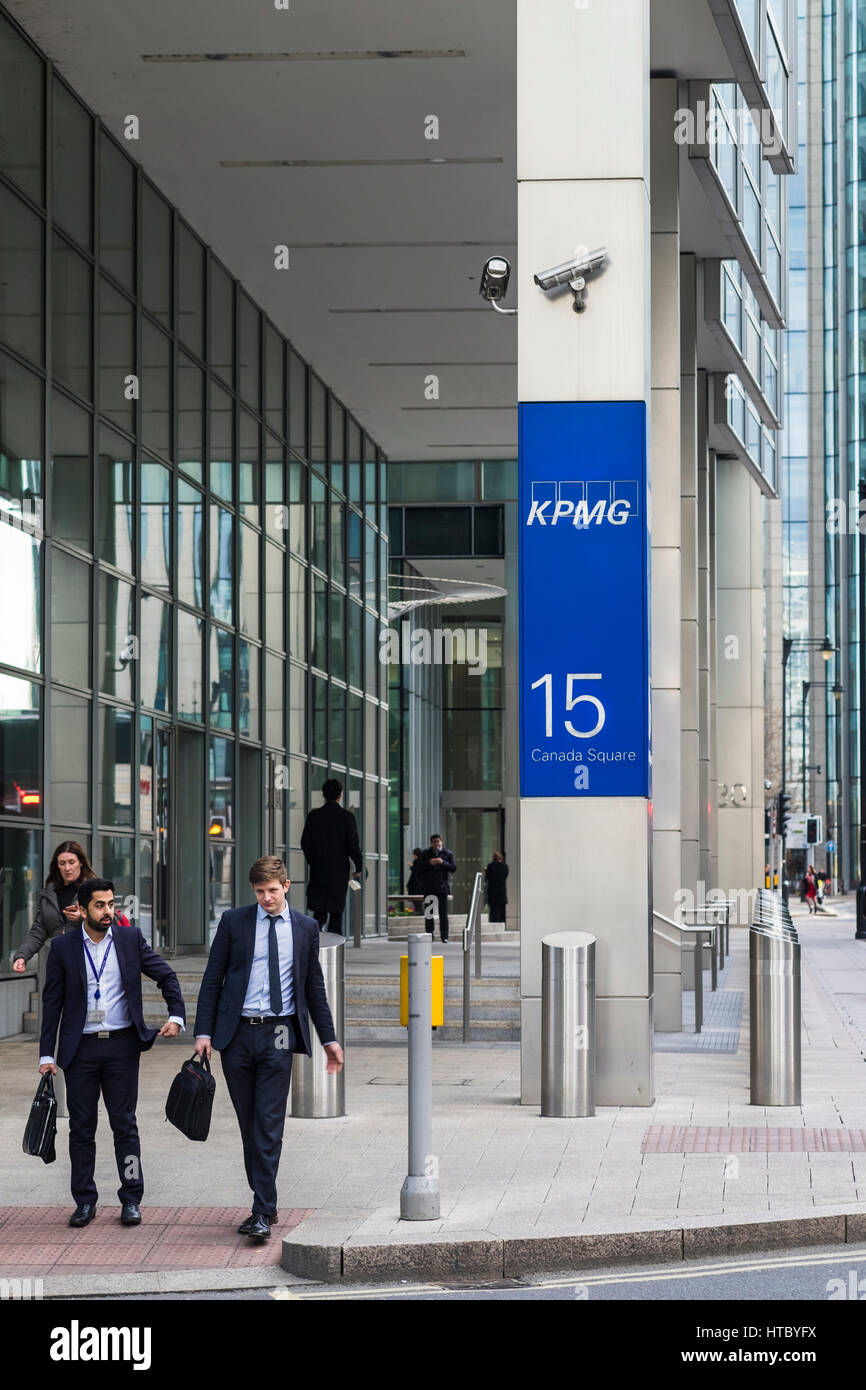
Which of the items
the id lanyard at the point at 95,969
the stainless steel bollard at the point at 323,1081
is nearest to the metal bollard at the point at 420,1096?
the id lanyard at the point at 95,969

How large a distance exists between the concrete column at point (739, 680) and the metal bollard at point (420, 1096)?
103 ft

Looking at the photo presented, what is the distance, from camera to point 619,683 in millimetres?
12680

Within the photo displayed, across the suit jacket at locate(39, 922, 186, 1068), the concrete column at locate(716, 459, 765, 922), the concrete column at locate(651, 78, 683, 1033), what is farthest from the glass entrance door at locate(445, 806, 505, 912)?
the suit jacket at locate(39, 922, 186, 1068)

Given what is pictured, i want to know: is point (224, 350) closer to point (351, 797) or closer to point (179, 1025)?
point (351, 797)

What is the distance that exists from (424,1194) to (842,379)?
94901mm

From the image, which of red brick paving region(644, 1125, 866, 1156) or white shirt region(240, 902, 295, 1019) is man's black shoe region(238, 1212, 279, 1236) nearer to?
white shirt region(240, 902, 295, 1019)

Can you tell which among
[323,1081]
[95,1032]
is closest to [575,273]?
[323,1081]

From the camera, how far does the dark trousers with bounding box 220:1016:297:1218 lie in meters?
8.38

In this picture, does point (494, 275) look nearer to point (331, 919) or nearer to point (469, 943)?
point (469, 943)

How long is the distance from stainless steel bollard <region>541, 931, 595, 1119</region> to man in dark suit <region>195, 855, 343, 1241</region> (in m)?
3.59

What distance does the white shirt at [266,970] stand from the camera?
8.49 m

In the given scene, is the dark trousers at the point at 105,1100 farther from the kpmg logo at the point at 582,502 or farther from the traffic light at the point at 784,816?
the traffic light at the point at 784,816

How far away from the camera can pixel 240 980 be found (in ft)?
27.9

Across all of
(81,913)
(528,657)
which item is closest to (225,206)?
(528,657)
